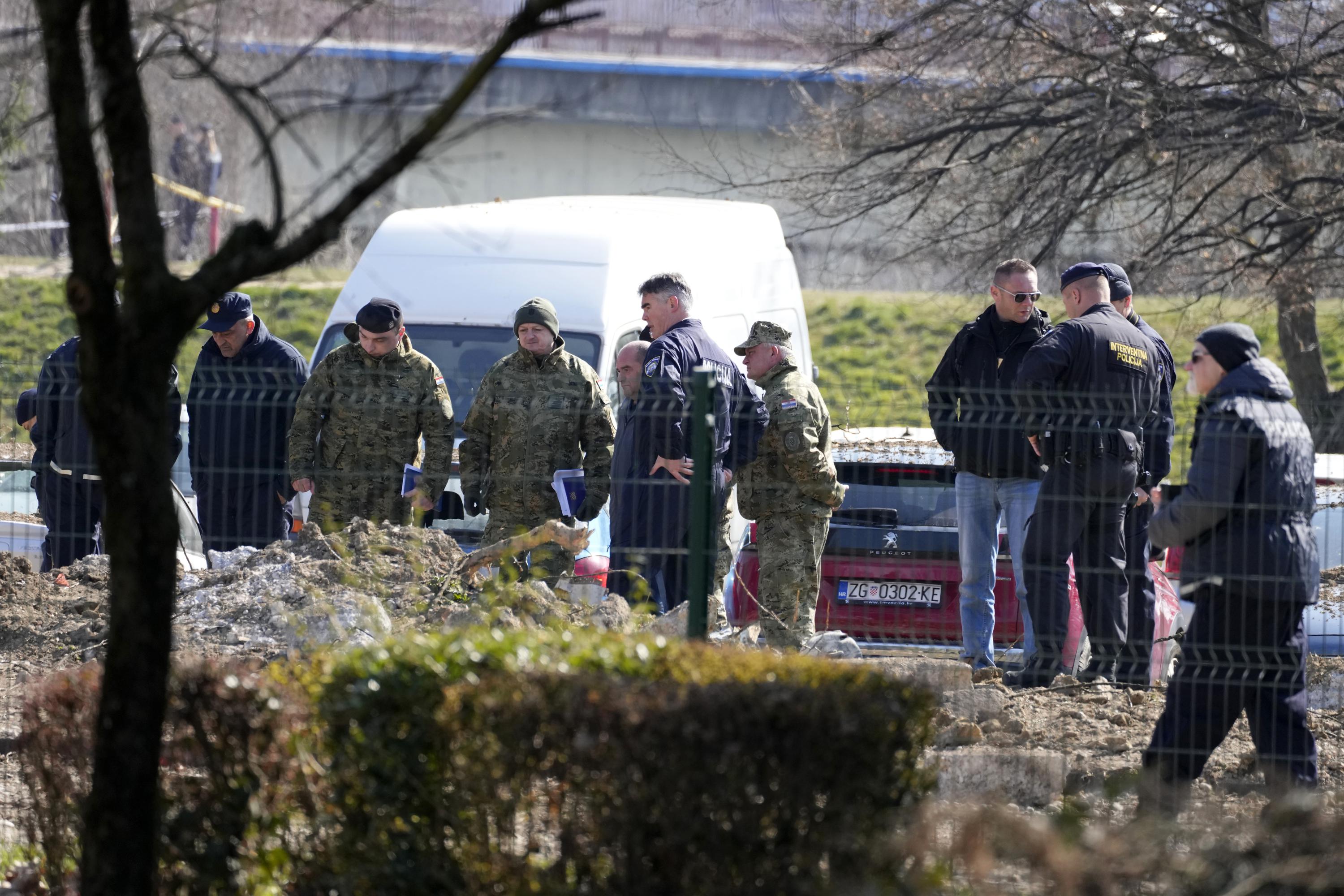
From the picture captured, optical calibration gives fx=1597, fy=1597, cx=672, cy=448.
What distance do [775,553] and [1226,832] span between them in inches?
165

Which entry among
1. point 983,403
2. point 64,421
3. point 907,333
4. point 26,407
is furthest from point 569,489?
point 907,333

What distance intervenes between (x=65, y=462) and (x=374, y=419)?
5.10ft

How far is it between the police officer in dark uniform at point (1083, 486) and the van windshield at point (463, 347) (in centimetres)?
275

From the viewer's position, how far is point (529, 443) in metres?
7.66

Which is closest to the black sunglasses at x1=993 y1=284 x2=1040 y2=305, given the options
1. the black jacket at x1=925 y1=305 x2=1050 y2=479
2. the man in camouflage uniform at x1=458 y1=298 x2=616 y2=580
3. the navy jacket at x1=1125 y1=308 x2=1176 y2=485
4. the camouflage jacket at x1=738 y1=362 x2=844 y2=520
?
the black jacket at x1=925 y1=305 x2=1050 y2=479

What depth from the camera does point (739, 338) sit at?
10.7 m

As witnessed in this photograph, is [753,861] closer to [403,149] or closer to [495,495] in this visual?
[403,149]

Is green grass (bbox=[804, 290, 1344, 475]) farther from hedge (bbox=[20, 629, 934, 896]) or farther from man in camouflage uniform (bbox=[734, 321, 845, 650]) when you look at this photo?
hedge (bbox=[20, 629, 934, 896])

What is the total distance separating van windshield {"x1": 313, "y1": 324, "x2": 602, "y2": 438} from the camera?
913 cm

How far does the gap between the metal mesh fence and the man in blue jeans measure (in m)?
0.02

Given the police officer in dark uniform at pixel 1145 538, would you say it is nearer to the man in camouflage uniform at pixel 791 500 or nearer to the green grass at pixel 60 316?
the man in camouflage uniform at pixel 791 500

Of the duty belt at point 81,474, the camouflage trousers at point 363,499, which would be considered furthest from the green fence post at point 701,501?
the duty belt at point 81,474

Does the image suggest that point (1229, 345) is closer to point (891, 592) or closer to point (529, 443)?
point (891, 592)

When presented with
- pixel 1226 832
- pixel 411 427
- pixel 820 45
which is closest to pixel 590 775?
pixel 1226 832
